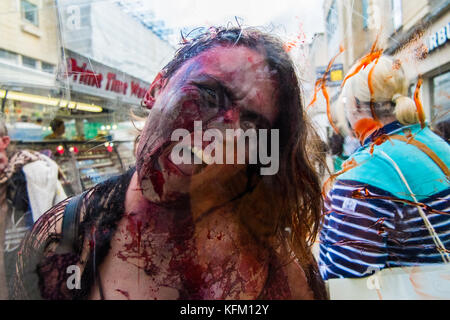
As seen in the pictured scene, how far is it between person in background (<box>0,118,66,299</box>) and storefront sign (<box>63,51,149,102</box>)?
31cm

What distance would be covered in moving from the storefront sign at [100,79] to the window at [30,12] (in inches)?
7.3

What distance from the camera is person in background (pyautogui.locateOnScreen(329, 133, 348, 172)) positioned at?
35.3 inches

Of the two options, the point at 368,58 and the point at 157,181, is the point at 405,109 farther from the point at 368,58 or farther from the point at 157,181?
the point at 157,181

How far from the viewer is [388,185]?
0.83 m

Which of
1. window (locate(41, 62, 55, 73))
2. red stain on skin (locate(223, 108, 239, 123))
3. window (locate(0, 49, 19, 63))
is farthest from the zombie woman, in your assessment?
window (locate(0, 49, 19, 63))

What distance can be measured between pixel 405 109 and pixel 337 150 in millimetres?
227

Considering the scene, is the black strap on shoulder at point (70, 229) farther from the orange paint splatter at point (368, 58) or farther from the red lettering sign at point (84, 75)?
the orange paint splatter at point (368, 58)

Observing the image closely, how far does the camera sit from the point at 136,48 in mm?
935

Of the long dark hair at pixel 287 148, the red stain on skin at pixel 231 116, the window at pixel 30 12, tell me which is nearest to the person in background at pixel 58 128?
the window at pixel 30 12

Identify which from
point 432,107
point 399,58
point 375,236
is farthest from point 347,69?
point 375,236

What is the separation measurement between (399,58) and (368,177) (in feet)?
1.21

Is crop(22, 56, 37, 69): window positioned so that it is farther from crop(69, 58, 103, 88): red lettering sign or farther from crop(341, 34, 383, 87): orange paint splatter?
crop(341, 34, 383, 87): orange paint splatter

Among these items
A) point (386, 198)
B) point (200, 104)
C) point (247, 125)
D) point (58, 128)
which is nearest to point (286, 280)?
point (386, 198)

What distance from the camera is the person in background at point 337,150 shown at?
897mm
